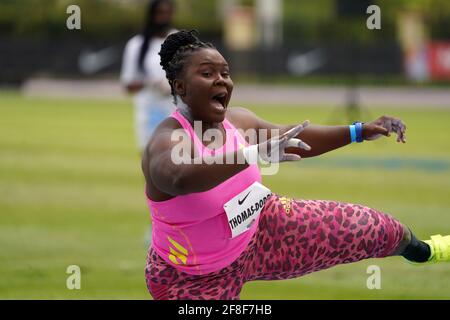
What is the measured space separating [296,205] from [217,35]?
44202mm

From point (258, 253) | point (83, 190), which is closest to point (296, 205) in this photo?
point (258, 253)

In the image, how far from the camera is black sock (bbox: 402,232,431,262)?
6.40 metres

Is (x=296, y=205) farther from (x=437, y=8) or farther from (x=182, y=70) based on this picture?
(x=437, y=8)

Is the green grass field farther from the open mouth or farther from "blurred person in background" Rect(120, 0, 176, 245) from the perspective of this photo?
the open mouth

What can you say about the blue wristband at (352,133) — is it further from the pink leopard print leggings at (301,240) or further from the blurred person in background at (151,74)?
the blurred person in background at (151,74)

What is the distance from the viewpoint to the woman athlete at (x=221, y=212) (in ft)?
18.7

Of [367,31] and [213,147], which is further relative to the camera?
[367,31]

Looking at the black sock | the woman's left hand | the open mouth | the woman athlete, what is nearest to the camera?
the woman athlete

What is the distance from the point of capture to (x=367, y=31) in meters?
53.4

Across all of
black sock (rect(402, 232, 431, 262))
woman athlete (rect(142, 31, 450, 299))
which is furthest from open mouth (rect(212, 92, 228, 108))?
black sock (rect(402, 232, 431, 262))

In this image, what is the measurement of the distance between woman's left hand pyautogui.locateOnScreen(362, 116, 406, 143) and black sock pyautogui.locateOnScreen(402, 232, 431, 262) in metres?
0.68

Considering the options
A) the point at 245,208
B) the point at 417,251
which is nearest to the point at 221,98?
the point at 245,208

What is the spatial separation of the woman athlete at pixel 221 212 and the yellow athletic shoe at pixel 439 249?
24 centimetres

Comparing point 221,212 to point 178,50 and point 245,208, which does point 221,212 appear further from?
point 178,50
